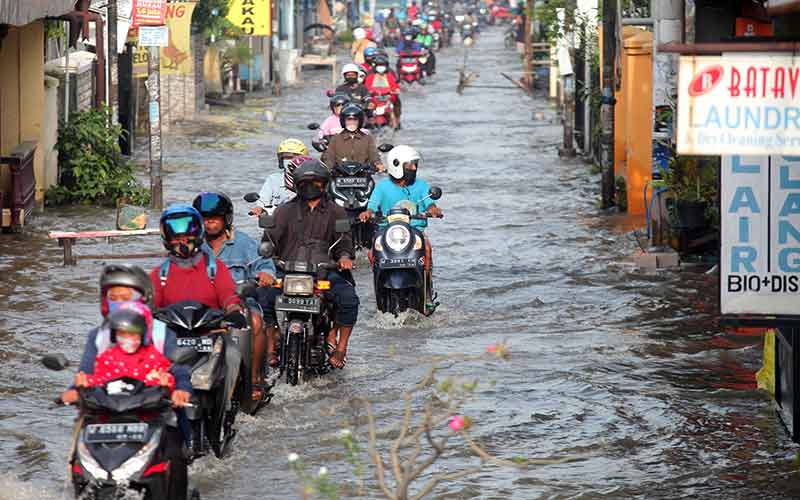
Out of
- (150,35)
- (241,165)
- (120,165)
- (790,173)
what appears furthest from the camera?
(241,165)

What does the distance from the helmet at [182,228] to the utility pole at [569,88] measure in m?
21.6

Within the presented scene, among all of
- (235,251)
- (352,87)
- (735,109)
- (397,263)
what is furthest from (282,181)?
(352,87)

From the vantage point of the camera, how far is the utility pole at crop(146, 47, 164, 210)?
76.8 feet

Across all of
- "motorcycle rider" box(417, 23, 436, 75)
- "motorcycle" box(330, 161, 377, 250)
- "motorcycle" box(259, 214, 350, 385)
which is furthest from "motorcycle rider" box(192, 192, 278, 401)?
"motorcycle rider" box(417, 23, 436, 75)

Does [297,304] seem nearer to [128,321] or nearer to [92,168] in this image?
[128,321]

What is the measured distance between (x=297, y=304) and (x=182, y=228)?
7.41 ft

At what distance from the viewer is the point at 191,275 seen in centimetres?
1002

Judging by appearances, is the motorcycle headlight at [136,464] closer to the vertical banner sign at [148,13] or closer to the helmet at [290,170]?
the helmet at [290,170]

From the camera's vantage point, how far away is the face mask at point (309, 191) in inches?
505

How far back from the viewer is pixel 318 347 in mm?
12781

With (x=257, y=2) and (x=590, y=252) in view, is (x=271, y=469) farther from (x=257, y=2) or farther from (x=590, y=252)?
(x=257, y=2)

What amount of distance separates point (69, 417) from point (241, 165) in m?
18.1

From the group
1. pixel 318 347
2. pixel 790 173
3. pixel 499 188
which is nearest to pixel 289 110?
pixel 499 188

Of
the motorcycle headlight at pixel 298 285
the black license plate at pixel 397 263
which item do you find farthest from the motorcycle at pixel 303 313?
the black license plate at pixel 397 263
